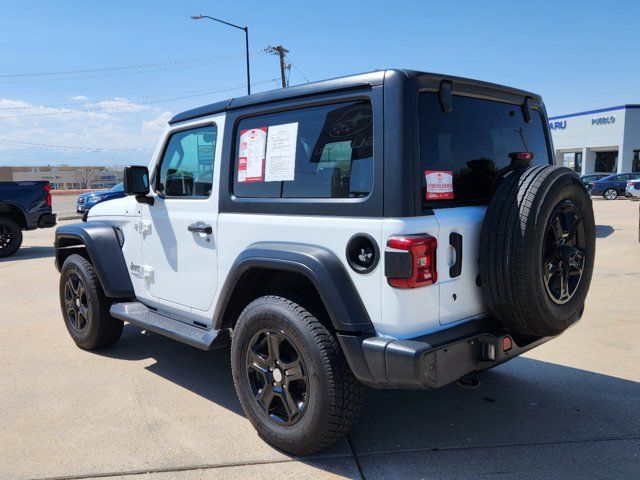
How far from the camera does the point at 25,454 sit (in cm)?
307

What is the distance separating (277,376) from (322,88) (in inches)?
63.2

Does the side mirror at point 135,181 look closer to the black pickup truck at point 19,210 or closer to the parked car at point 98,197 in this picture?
the black pickup truck at point 19,210

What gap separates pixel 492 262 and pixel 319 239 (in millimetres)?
888

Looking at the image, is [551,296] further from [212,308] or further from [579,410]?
[212,308]

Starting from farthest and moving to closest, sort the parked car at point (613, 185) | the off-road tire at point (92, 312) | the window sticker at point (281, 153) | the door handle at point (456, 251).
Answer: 1. the parked car at point (613, 185)
2. the off-road tire at point (92, 312)
3. the window sticker at point (281, 153)
4. the door handle at point (456, 251)

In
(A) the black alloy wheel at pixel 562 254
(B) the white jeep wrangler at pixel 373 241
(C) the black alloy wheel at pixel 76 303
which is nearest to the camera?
(B) the white jeep wrangler at pixel 373 241

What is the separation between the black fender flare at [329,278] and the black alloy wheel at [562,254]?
101 cm

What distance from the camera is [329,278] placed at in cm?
Result: 260

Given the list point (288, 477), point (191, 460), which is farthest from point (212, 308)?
Result: point (288, 477)

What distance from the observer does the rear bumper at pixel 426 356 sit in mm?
2404

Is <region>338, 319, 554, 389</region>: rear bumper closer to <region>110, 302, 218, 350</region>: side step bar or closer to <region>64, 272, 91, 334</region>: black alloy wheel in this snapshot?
<region>110, 302, 218, 350</region>: side step bar

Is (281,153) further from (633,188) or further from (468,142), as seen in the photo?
(633,188)

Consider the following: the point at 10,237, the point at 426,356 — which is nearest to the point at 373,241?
the point at 426,356

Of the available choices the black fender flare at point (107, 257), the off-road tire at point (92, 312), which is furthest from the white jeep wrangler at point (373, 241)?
the off-road tire at point (92, 312)
